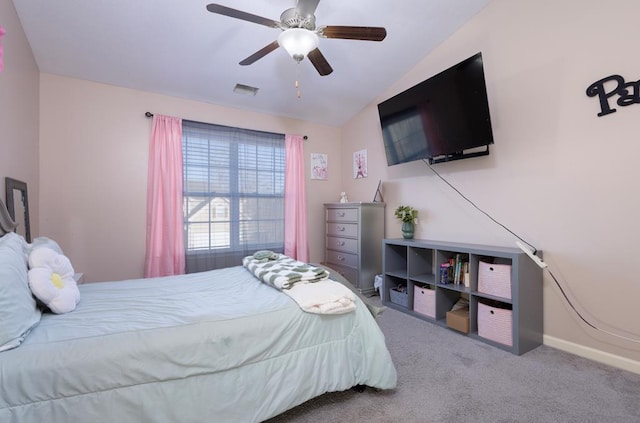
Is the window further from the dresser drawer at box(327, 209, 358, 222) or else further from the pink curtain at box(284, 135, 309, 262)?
the dresser drawer at box(327, 209, 358, 222)

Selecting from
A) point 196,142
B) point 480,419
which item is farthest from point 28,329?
point 196,142

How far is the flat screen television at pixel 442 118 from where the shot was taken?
7.34 feet

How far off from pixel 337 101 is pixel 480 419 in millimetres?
3451

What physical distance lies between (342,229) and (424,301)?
1.35m

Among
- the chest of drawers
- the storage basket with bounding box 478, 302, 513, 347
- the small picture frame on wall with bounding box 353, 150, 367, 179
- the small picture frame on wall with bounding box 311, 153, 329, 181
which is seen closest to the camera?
the storage basket with bounding box 478, 302, 513, 347

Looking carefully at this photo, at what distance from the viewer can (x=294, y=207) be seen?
382 cm

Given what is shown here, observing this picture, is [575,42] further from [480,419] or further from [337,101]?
[480,419]

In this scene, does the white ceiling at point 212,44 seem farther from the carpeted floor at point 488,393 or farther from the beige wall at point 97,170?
the carpeted floor at point 488,393

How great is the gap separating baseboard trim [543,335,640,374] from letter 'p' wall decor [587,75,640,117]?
1.64 metres

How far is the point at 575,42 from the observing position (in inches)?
80.4

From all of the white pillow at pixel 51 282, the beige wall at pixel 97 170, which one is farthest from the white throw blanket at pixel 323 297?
the beige wall at pixel 97 170

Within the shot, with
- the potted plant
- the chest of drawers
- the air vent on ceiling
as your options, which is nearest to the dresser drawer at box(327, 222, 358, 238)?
the chest of drawers

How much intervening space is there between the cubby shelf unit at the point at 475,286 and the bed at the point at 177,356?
1.15 metres

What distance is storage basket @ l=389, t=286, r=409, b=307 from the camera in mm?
2924
